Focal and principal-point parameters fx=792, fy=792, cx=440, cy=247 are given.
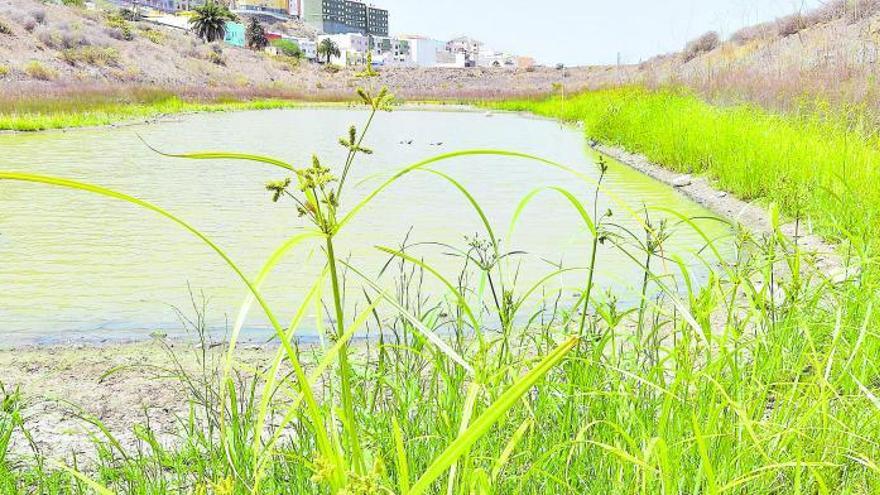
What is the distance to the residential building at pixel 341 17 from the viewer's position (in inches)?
5162

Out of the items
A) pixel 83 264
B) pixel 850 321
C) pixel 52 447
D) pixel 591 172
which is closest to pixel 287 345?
pixel 52 447

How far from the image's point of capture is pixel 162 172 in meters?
8.23

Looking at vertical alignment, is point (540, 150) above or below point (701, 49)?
below

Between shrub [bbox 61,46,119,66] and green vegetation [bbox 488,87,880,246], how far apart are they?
24.0 m

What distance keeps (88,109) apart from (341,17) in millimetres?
124875

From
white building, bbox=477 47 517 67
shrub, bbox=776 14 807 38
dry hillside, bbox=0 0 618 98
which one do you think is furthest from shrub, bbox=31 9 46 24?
white building, bbox=477 47 517 67

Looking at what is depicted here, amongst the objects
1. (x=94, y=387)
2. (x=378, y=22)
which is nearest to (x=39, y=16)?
(x=94, y=387)

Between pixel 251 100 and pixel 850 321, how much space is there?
1062 inches

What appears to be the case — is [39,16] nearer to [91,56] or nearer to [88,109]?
[91,56]

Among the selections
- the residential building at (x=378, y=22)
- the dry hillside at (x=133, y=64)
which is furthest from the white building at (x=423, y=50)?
the dry hillside at (x=133, y=64)

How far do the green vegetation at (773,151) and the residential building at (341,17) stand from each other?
4832 inches

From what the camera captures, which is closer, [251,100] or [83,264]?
[83,264]

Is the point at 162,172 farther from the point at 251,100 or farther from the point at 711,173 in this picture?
the point at 251,100

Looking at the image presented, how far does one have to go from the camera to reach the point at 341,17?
443 ft
